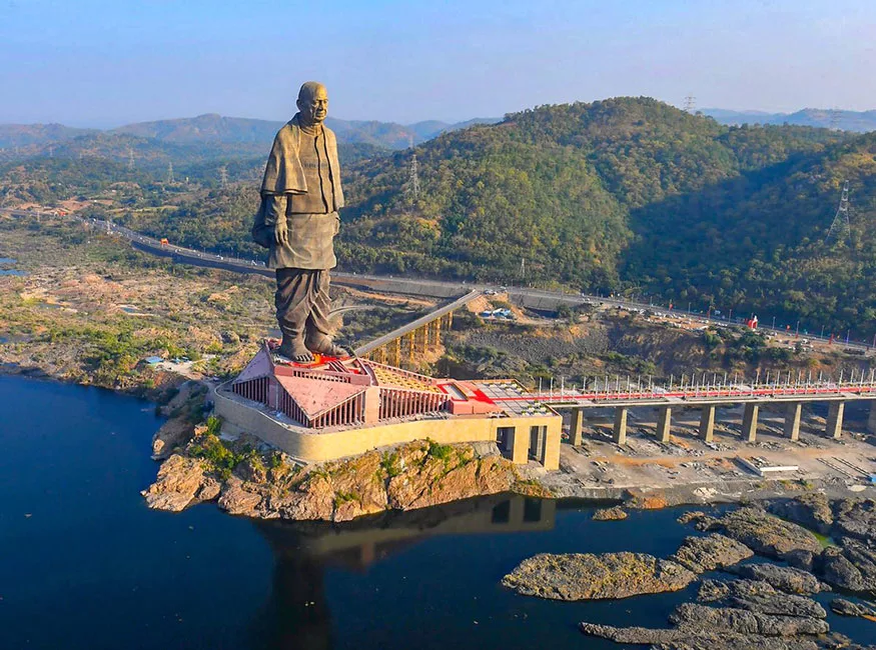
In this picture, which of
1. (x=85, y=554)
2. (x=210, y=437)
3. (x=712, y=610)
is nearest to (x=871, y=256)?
(x=712, y=610)

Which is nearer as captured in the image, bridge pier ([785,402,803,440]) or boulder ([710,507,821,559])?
boulder ([710,507,821,559])

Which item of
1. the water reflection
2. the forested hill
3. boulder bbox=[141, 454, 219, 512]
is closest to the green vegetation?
the forested hill

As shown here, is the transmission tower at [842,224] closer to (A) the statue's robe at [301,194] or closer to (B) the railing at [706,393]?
(B) the railing at [706,393]

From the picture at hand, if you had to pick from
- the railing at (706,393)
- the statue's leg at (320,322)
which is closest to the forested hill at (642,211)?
the railing at (706,393)

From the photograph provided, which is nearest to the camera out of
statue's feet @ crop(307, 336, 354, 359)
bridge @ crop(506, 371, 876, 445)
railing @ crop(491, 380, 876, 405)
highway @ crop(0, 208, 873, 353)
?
statue's feet @ crop(307, 336, 354, 359)

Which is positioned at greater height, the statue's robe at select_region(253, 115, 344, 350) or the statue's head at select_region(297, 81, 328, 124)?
the statue's head at select_region(297, 81, 328, 124)

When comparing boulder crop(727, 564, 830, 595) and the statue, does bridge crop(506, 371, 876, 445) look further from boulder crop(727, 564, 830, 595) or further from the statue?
boulder crop(727, 564, 830, 595)

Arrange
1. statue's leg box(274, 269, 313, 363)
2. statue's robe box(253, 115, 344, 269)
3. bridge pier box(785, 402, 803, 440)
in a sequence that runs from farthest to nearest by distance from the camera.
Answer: bridge pier box(785, 402, 803, 440), statue's leg box(274, 269, 313, 363), statue's robe box(253, 115, 344, 269)
